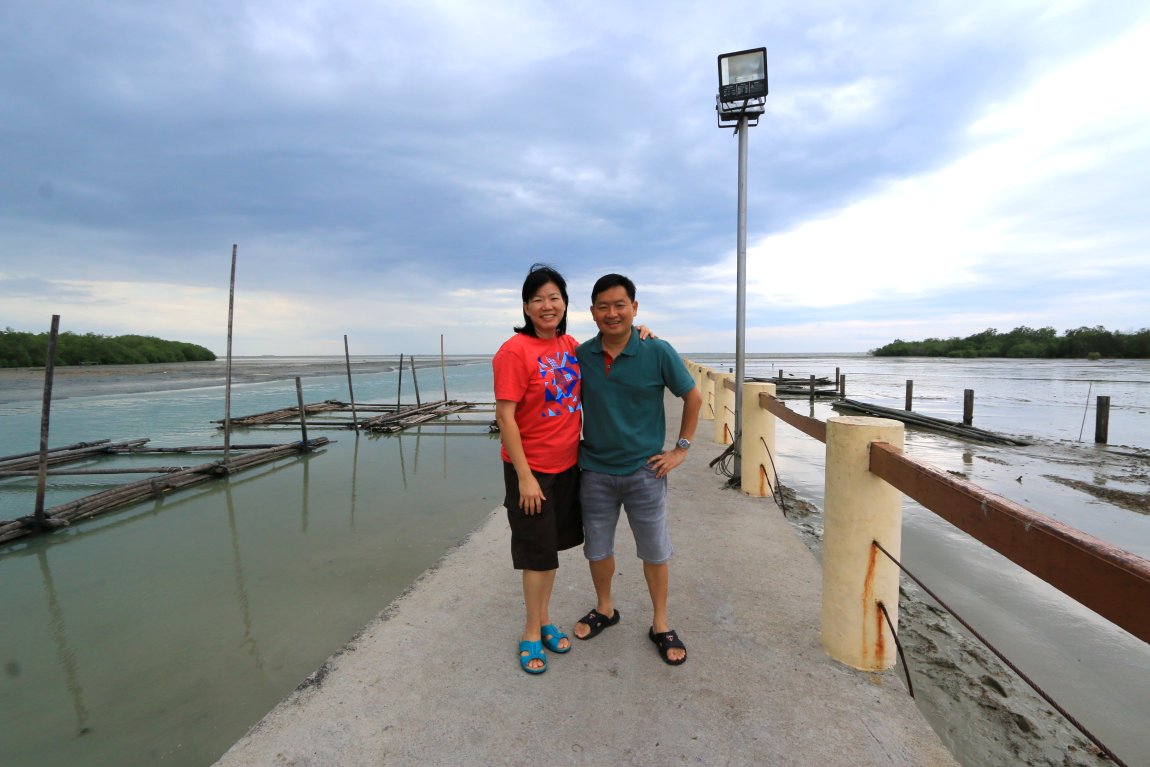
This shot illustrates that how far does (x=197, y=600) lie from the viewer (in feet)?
13.2

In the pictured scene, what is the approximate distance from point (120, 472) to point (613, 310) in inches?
371

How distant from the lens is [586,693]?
1.98 meters

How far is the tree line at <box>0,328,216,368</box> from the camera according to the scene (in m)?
42.2

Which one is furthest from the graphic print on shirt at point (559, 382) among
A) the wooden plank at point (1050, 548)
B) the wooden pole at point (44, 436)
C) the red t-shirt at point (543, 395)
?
the wooden pole at point (44, 436)

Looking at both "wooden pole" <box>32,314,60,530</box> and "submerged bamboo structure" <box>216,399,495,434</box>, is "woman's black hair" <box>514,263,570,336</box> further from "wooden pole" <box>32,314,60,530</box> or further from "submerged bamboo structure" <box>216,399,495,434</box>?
"submerged bamboo structure" <box>216,399,495,434</box>

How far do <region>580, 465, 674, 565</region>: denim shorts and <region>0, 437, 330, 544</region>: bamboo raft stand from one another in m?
7.00

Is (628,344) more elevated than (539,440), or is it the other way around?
(628,344)

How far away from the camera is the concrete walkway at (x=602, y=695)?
66.5 inches

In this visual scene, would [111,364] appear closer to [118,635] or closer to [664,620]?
[118,635]

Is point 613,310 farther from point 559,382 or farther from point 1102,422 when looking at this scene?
point 1102,422

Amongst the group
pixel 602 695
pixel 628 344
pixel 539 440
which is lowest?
pixel 602 695

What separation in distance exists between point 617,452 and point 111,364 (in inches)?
2607

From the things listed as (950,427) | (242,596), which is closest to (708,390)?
(242,596)

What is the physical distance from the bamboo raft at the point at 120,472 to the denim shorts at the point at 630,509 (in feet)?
23.0
